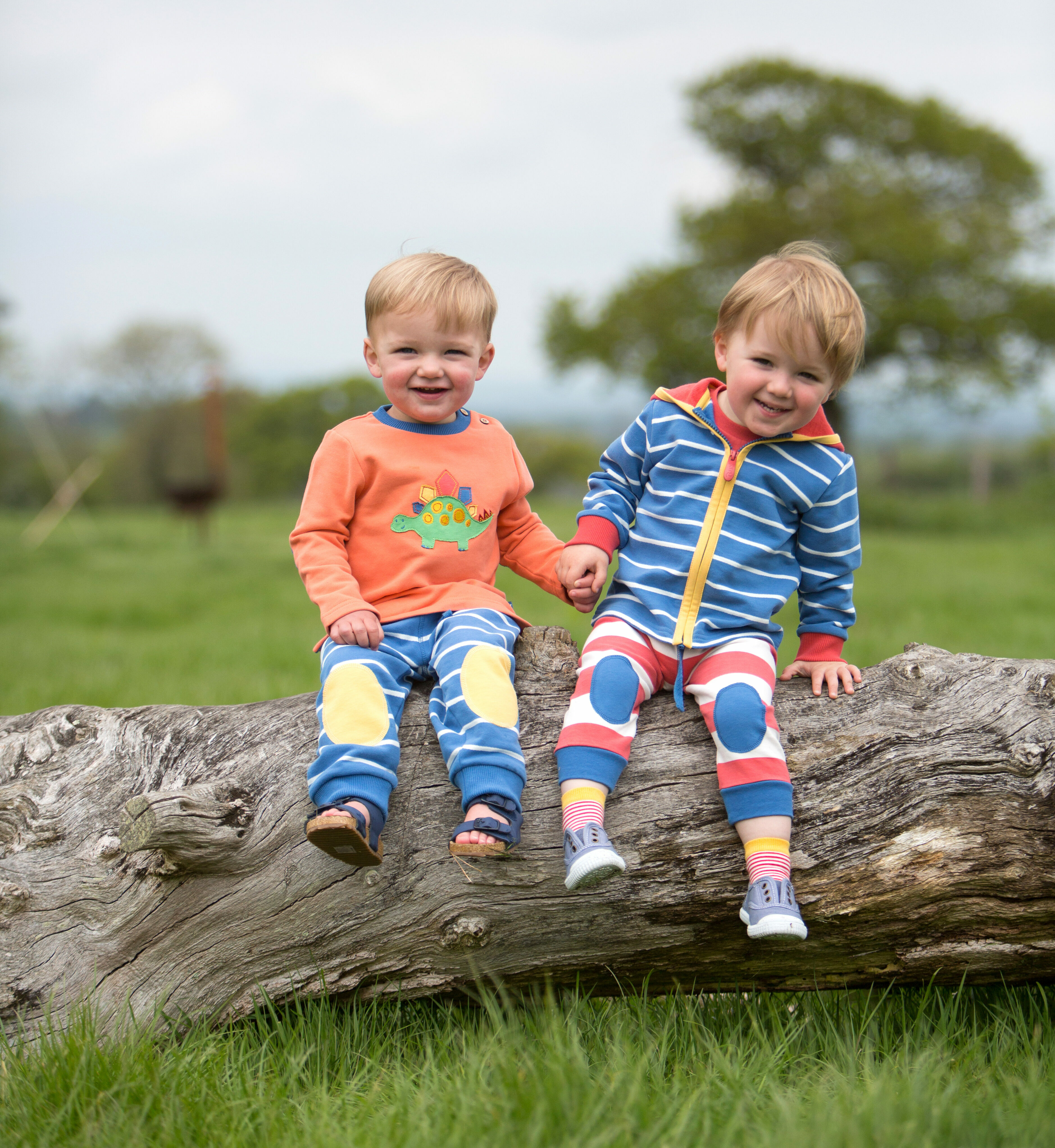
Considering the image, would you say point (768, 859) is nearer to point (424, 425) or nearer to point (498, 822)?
point (498, 822)

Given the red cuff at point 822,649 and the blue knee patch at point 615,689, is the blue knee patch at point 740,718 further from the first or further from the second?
the red cuff at point 822,649

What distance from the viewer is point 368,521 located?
283 centimetres

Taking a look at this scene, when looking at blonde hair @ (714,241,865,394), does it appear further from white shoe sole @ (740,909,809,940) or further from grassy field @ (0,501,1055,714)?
grassy field @ (0,501,1055,714)

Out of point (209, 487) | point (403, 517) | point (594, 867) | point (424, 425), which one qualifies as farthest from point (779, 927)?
point (209, 487)

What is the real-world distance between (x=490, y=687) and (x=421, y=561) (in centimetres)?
49

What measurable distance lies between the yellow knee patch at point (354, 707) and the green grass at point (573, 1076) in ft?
2.33

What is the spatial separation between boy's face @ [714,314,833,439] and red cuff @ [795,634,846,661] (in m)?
0.61

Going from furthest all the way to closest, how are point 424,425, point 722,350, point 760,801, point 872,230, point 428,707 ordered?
point 872,230 < point 424,425 < point 722,350 < point 428,707 < point 760,801

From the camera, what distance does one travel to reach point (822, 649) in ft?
9.23

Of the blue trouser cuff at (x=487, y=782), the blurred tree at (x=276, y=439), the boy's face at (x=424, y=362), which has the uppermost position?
the blurred tree at (x=276, y=439)

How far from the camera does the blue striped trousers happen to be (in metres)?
2.36

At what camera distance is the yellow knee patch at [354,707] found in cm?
239

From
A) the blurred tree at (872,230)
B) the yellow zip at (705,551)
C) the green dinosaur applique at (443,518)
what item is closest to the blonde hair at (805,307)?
the yellow zip at (705,551)

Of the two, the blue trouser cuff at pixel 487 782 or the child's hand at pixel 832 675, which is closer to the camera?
the blue trouser cuff at pixel 487 782
